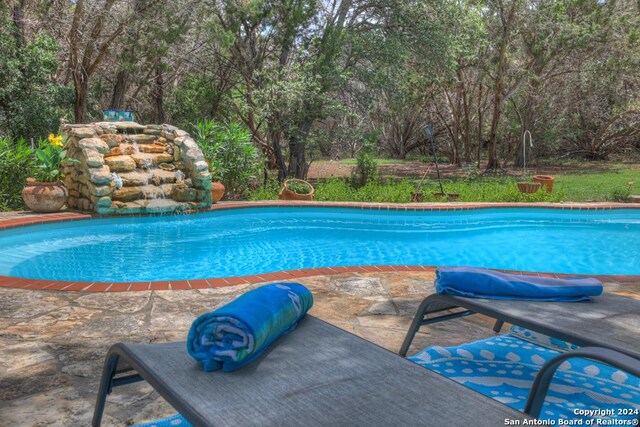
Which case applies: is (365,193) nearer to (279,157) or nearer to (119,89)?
(279,157)

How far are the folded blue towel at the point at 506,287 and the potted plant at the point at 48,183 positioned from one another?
7227mm

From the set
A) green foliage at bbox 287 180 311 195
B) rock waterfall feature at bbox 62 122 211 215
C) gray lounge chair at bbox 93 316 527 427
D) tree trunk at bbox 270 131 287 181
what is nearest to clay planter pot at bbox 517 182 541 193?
green foliage at bbox 287 180 311 195

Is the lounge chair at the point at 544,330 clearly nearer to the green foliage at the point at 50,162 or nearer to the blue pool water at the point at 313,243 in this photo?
the blue pool water at the point at 313,243

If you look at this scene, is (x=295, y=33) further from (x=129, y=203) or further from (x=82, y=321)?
(x=82, y=321)

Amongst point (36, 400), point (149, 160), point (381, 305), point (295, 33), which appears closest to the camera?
point (36, 400)

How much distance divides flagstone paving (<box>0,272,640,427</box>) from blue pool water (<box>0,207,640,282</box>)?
6.00 feet

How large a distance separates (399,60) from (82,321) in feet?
34.8

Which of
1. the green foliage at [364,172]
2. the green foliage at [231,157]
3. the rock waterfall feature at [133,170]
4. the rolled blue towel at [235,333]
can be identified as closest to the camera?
the rolled blue towel at [235,333]

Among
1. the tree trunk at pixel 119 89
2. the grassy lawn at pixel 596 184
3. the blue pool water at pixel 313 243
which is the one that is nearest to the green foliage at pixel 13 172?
the blue pool water at pixel 313 243

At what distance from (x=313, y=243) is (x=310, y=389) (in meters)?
6.15

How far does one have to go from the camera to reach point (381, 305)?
13.4 ft

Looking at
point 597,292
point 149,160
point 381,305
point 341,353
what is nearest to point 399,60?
point 149,160

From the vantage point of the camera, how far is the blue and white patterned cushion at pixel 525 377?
8.80ft

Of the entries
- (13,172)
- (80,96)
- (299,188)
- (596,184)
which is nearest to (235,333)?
(13,172)
